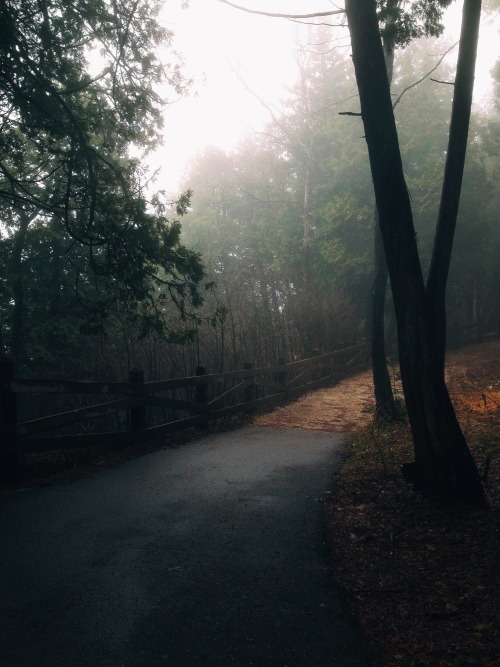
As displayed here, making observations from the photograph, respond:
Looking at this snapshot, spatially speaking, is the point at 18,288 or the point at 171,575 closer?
the point at 171,575

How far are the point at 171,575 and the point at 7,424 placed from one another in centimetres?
349

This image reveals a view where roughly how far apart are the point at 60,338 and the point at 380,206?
49.4ft

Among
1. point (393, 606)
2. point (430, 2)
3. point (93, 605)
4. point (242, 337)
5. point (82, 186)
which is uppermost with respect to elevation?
point (430, 2)

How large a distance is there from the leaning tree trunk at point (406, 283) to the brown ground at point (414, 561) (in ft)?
1.34

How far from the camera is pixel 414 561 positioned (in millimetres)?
4301

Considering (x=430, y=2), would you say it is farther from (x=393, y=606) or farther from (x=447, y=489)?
(x=393, y=606)

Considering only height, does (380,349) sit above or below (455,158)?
below

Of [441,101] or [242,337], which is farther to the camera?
[441,101]

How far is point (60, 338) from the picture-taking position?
18.2m

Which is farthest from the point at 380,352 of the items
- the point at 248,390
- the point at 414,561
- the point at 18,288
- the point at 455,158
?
the point at 18,288

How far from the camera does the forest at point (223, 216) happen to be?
753 cm

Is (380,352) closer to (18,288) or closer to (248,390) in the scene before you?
(248,390)

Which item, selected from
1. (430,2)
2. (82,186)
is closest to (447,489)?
(430,2)

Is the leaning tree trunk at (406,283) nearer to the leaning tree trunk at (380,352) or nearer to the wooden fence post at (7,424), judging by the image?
the wooden fence post at (7,424)
